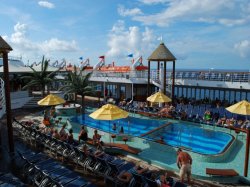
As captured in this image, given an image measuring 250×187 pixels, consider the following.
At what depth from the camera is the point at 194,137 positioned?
568 inches

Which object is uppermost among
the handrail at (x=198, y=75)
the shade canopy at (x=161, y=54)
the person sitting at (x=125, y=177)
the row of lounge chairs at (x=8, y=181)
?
the shade canopy at (x=161, y=54)

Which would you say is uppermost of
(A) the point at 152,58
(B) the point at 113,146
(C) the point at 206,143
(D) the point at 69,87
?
(A) the point at 152,58

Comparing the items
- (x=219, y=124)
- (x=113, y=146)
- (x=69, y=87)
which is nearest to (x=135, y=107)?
(x=69, y=87)

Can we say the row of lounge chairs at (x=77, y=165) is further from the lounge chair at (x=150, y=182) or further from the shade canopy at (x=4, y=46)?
the shade canopy at (x=4, y=46)

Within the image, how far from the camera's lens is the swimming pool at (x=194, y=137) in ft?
42.3

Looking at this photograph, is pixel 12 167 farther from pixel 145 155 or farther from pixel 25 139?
pixel 145 155

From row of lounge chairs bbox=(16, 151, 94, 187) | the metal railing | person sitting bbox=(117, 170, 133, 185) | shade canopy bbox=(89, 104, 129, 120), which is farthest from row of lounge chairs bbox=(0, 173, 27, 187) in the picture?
the metal railing

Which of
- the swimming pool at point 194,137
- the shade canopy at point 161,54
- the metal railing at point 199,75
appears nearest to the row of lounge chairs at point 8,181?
the swimming pool at point 194,137

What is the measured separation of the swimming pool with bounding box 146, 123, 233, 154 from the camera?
508 inches

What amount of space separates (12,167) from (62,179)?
293cm

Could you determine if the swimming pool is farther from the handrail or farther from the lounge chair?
the lounge chair

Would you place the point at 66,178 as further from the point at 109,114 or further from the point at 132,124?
the point at 132,124

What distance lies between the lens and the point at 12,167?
831cm

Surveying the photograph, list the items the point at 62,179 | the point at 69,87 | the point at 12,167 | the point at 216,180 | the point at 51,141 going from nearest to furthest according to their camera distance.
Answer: the point at 62,179
the point at 216,180
the point at 12,167
the point at 51,141
the point at 69,87
